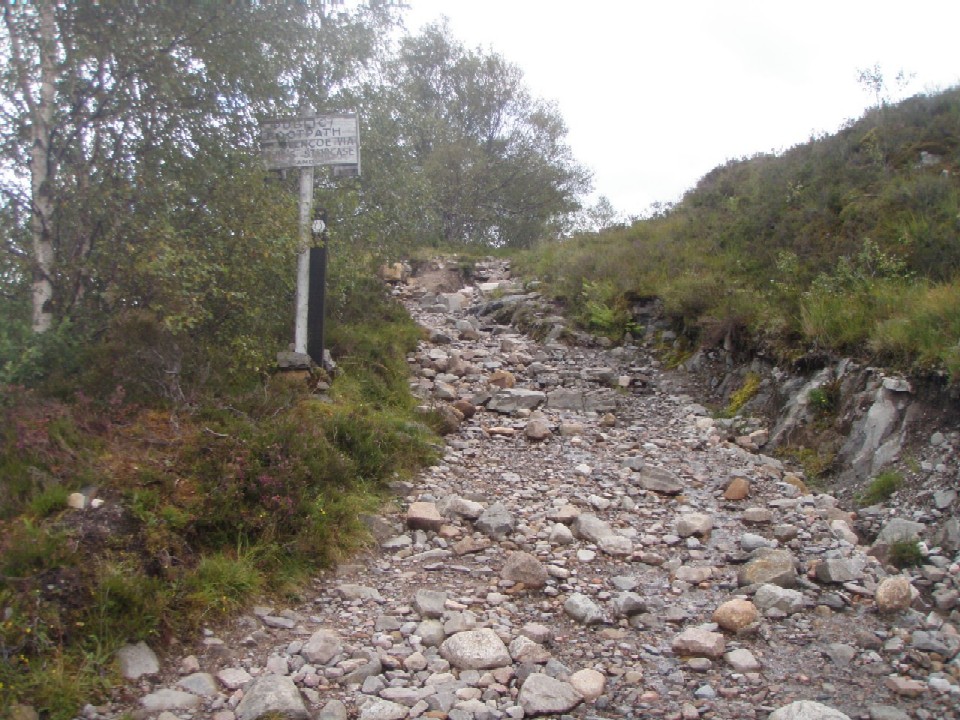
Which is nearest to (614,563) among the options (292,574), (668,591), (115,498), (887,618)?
(668,591)

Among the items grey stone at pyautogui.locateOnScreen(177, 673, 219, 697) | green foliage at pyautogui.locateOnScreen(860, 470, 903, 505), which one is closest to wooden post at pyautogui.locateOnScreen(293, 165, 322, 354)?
grey stone at pyautogui.locateOnScreen(177, 673, 219, 697)

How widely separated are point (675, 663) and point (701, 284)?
7975mm

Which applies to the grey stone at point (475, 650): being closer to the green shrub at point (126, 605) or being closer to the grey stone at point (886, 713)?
the green shrub at point (126, 605)

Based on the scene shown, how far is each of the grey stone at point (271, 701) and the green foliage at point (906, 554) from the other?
4143 millimetres

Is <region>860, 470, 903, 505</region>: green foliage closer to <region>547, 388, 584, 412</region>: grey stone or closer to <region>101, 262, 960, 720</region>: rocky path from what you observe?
<region>101, 262, 960, 720</region>: rocky path

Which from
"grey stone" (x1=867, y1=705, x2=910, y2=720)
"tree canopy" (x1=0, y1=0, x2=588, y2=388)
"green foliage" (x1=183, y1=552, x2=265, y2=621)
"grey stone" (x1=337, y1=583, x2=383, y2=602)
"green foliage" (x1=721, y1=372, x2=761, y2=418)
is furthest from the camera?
"green foliage" (x1=721, y1=372, x2=761, y2=418)

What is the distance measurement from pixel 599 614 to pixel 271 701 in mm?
2066

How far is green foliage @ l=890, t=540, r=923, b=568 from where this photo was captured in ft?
17.6

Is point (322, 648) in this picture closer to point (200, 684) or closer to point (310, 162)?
point (200, 684)

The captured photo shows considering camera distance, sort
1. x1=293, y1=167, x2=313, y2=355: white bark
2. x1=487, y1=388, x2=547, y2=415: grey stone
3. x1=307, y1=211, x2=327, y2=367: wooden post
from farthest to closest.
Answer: x1=487, y1=388, x2=547, y2=415: grey stone, x1=307, y1=211, x2=327, y2=367: wooden post, x1=293, y1=167, x2=313, y2=355: white bark

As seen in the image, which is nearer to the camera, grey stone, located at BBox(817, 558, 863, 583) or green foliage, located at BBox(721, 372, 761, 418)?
grey stone, located at BBox(817, 558, 863, 583)

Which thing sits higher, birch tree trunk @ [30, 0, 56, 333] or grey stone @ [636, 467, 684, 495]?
birch tree trunk @ [30, 0, 56, 333]

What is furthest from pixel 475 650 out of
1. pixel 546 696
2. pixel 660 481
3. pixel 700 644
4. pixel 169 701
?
pixel 660 481

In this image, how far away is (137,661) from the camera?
4043 mm
